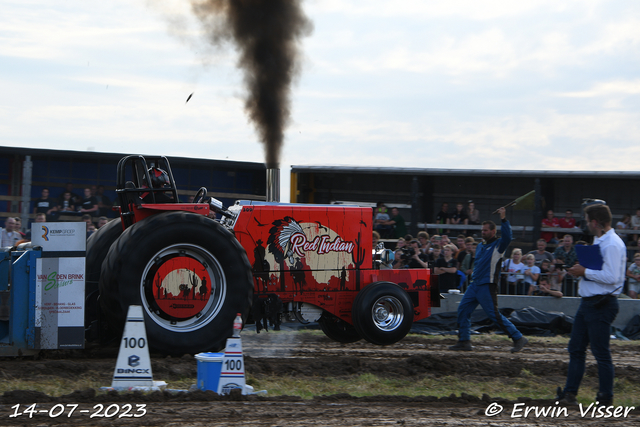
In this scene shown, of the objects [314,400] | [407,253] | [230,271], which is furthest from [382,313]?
[407,253]

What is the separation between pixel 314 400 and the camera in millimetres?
5191

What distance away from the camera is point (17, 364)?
6.01 meters

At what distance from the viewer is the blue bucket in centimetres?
528

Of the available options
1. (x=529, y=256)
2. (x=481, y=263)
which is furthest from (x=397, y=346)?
(x=529, y=256)

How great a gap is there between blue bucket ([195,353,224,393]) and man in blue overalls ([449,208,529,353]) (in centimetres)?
397

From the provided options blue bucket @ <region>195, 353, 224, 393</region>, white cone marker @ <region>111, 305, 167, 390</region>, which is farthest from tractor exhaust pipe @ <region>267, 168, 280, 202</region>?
blue bucket @ <region>195, 353, 224, 393</region>

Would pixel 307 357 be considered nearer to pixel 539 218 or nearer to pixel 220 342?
pixel 220 342

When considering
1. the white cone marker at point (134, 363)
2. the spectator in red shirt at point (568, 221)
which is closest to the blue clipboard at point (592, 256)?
the white cone marker at point (134, 363)

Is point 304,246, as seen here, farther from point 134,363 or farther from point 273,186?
point 134,363

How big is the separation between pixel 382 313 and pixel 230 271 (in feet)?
6.60

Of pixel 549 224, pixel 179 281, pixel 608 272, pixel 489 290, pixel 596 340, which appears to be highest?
pixel 549 224

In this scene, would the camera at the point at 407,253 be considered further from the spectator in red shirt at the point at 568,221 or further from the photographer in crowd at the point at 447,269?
the spectator in red shirt at the point at 568,221

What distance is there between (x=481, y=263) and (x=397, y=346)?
1.47 m

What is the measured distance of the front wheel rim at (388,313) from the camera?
764 centimetres
